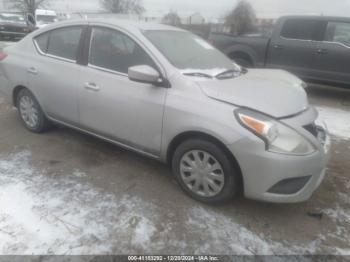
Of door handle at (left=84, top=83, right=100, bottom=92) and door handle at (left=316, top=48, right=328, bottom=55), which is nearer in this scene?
door handle at (left=84, top=83, right=100, bottom=92)

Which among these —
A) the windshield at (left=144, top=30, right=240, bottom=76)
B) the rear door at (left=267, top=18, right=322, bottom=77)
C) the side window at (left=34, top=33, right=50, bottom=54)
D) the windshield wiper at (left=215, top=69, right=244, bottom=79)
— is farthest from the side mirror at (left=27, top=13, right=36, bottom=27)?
the windshield wiper at (left=215, top=69, right=244, bottom=79)

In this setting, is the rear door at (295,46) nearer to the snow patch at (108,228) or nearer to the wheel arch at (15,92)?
the snow patch at (108,228)

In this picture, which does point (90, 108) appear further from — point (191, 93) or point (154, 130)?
point (191, 93)

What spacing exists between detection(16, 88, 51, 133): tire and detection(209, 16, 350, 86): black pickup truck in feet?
17.1

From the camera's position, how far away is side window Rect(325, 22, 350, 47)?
274 inches

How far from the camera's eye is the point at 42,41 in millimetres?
4359

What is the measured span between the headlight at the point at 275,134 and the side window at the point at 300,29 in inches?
212

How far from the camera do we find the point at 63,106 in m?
4.06

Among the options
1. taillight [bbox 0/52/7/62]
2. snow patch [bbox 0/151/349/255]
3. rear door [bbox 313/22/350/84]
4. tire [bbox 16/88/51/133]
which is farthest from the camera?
rear door [bbox 313/22/350/84]

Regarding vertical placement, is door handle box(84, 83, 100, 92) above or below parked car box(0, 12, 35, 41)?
above

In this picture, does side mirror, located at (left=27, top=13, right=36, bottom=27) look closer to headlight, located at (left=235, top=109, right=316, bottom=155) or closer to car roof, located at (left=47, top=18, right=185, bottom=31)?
car roof, located at (left=47, top=18, right=185, bottom=31)

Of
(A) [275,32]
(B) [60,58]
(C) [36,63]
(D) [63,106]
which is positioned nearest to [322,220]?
(D) [63,106]

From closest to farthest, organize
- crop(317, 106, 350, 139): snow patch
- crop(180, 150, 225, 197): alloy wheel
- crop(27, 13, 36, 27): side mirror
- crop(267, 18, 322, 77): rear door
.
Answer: crop(180, 150, 225, 197): alloy wheel
crop(317, 106, 350, 139): snow patch
crop(267, 18, 322, 77): rear door
crop(27, 13, 36, 27): side mirror

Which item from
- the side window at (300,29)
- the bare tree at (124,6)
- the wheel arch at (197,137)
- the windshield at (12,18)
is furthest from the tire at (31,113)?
the bare tree at (124,6)
